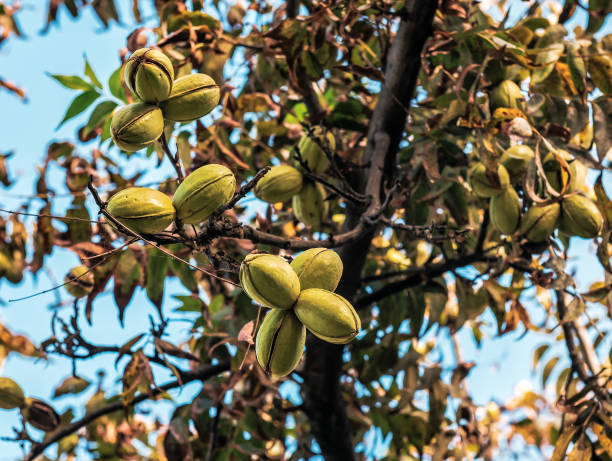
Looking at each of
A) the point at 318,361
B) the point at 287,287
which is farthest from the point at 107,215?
the point at 318,361

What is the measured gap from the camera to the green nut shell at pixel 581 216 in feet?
5.51

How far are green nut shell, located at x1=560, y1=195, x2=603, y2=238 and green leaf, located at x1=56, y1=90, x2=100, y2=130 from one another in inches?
68.3

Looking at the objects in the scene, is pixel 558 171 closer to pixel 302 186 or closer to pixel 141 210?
pixel 302 186

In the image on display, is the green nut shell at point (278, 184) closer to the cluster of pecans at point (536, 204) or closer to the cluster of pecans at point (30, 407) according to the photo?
the cluster of pecans at point (536, 204)

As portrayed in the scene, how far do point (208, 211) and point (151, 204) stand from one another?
113mm

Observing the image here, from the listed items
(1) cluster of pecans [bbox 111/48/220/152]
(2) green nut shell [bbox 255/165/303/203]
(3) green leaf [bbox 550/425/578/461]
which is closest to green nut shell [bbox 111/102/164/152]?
(1) cluster of pecans [bbox 111/48/220/152]

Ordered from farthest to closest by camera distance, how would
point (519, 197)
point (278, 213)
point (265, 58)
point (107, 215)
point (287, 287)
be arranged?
point (278, 213) → point (265, 58) → point (519, 197) → point (287, 287) → point (107, 215)

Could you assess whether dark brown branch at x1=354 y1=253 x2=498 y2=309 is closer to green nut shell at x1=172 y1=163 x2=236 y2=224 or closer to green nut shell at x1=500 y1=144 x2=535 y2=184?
green nut shell at x1=500 y1=144 x2=535 y2=184

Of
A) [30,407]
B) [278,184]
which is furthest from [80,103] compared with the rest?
[30,407]

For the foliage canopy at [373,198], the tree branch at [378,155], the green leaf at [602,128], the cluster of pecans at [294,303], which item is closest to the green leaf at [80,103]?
the foliage canopy at [373,198]

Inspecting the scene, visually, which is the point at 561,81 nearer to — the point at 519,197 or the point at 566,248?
the point at 519,197

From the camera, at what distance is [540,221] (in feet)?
5.79

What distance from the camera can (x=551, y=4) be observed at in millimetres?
3162

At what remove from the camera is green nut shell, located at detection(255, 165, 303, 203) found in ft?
5.89
